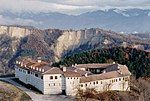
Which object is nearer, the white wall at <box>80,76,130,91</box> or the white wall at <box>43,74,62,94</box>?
the white wall at <box>80,76,130,91</box>

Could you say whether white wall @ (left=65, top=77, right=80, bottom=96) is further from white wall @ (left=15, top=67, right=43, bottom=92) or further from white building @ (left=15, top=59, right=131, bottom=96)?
white wall @ (left=15, top=67, right=43, bottom=92)

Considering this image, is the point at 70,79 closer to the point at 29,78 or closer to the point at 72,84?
the point at 72,84

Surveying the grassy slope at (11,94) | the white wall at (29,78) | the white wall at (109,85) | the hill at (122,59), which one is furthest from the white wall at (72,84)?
the hill at (122,59)

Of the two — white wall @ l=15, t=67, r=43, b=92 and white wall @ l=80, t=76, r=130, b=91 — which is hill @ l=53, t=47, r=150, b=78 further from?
white wall @ l=80, t=76, r=130, b=91

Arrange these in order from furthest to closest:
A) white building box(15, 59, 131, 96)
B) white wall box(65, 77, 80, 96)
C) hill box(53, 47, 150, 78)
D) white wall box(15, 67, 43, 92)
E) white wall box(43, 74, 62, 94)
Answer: hill box(53, 47, 150, 78)
white wall box(15, 67, 43, 92)
white wall box(43, 74, 62, 94)
white building box(15, 59, 131, 96)
white wall box(65, 77, 80, 96)

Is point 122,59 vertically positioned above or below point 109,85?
below

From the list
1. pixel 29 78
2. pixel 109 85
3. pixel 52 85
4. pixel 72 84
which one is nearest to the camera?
pixel 72 84

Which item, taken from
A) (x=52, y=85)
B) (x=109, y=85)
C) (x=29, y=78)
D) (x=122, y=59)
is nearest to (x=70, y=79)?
(x=52, y=85)

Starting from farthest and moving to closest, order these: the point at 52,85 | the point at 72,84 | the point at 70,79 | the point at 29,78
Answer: the point at 29,78
the point at 52,85
the point at 70,79
the point at 72,84

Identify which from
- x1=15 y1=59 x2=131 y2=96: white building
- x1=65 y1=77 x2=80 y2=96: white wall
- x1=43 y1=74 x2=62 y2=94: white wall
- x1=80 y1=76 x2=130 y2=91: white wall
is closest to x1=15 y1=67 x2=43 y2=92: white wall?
x1=15 y1=59 x2=131 y2=96: white building

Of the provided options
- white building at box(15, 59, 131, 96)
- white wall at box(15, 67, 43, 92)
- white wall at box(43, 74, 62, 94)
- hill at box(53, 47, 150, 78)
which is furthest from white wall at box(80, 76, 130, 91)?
hill at box(53, 47, 150, 78)

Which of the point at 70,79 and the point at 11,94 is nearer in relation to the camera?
the point at 11,94

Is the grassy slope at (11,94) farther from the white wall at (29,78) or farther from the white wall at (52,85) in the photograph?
the white wall at (29,78)

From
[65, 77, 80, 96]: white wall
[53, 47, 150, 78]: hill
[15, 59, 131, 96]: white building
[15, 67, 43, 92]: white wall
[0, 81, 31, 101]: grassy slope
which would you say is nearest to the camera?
[0, 81, 31, 101]: grassy slope
